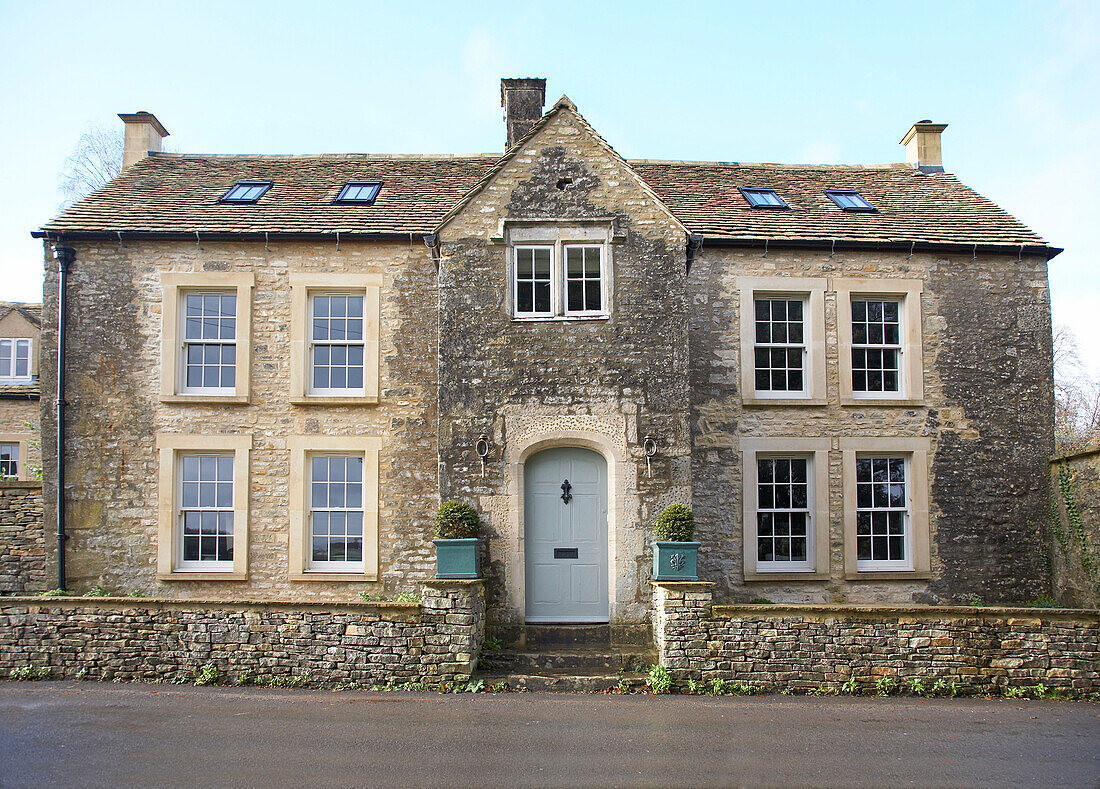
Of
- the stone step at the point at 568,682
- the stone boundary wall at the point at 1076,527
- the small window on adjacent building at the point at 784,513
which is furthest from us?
the small window on adjacent building at the point at 784,513

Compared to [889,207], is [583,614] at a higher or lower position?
lower

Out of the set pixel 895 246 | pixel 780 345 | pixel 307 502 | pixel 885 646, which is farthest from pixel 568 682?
pixel 895 246

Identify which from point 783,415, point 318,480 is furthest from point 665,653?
point 318,480

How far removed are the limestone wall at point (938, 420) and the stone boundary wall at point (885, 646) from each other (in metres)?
3.35

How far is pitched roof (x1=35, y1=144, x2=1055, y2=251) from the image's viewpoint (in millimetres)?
13344

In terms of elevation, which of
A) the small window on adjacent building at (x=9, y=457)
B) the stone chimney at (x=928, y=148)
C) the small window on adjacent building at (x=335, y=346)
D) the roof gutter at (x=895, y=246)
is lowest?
the small window on adjacent building at (x=9, y=457)

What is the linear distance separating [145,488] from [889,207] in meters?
14.5

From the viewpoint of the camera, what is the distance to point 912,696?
30.3 ft

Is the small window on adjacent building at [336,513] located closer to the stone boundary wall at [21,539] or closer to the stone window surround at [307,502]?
the stone window surround at [307,502]

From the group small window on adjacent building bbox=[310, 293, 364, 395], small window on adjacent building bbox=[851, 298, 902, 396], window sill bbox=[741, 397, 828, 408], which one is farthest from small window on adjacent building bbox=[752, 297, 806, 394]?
small window on adjacent building bbox=[310, 293, 364, 395]

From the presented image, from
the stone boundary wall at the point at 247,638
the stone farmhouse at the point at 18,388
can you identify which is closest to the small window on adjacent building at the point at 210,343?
the stone boundary wall at the point at 247,638

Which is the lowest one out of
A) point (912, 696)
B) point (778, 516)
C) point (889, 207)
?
point (912, 696)

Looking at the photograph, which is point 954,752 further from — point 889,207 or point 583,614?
point 889,207

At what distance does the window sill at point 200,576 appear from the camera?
41.1 feet
